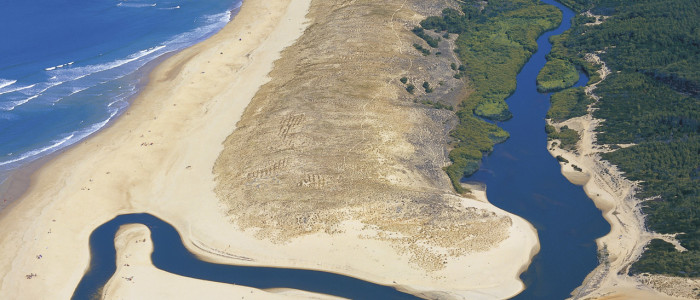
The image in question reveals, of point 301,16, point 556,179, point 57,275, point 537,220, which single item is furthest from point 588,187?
point 301,16

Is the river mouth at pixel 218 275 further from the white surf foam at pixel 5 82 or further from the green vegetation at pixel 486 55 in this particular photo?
the white surf foam at pixel 5 82

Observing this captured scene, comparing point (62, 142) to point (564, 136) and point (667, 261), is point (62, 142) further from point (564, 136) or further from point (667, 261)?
point (667, 261)

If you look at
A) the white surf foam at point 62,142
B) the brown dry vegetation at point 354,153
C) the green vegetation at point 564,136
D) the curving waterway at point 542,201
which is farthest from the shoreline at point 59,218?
the green vegetation at point 564,136

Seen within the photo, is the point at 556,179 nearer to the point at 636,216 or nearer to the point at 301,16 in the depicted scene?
the point at 636,216

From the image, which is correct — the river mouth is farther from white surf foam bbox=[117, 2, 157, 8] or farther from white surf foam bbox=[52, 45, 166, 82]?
white surf foam bbox=[117, 2, 157, 8]

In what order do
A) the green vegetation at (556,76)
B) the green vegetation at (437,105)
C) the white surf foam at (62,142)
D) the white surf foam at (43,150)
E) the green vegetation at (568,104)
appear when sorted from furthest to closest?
the green vegetation at (556,76), the green vegetation at (568,104), the green vegetation at (437,105), the white surf foam at (62,142), the white surf foam at (43,150)

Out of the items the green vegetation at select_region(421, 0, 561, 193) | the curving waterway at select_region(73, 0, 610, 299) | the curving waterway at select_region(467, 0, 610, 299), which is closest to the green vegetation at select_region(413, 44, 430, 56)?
the green vegetation at select_region(421, 0, 561, 193)

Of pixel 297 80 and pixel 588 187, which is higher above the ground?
pixel 297 80
